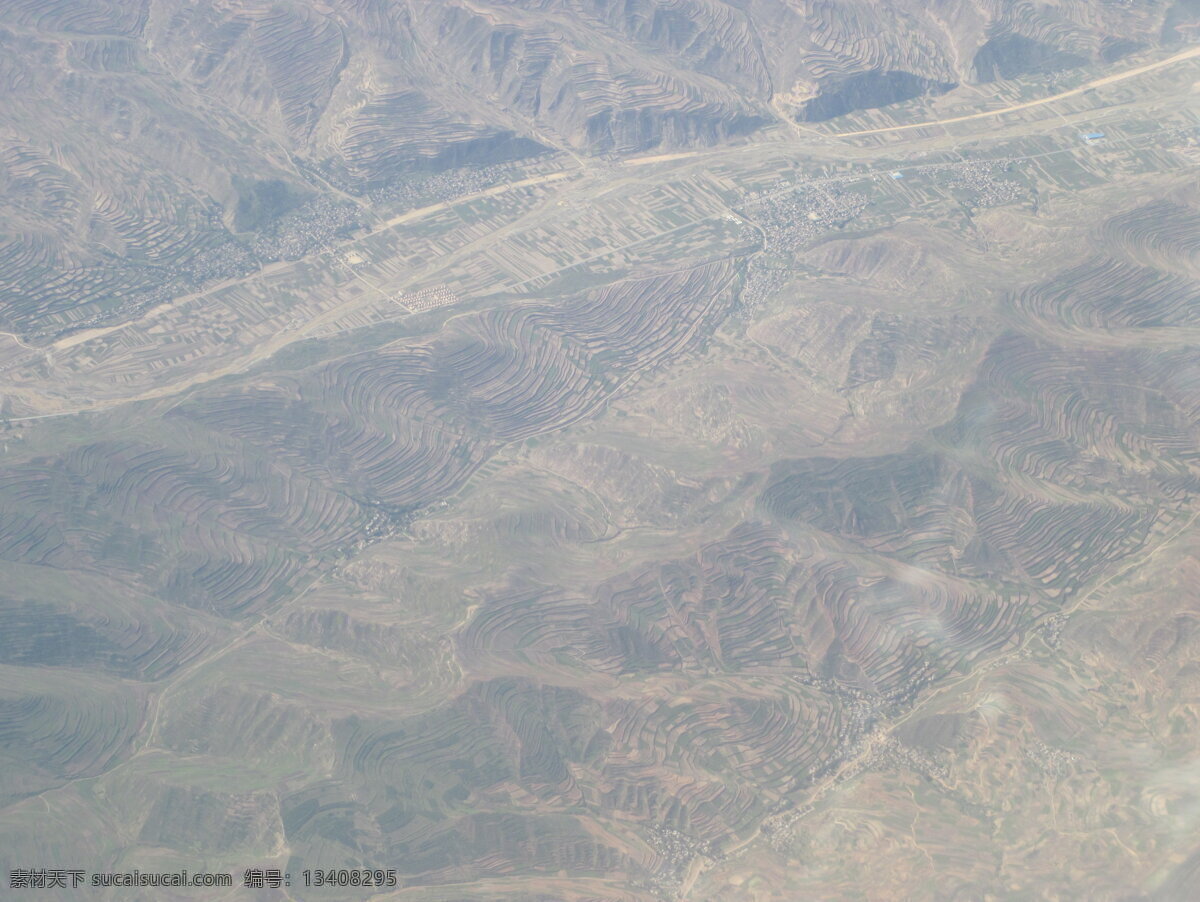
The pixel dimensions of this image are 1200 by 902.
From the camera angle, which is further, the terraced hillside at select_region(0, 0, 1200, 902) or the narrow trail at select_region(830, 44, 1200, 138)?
the narrow trail at select_region(830, 44, 1200, 138)

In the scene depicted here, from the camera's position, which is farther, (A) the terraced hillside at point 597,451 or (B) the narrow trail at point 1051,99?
(B) the narrow trail at point 1051,99

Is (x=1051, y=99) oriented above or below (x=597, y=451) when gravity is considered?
above

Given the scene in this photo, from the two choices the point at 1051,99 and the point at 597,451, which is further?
the point at 1051,99

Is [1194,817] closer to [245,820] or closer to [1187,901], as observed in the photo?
[1187,901]

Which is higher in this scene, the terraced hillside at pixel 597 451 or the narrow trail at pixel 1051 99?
the narrow trail at pixel 1051 99

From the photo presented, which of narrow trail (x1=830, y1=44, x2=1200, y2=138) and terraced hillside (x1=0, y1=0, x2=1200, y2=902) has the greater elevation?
narrow trail (x1=830, y1=44, x2=1200, y2=138)
